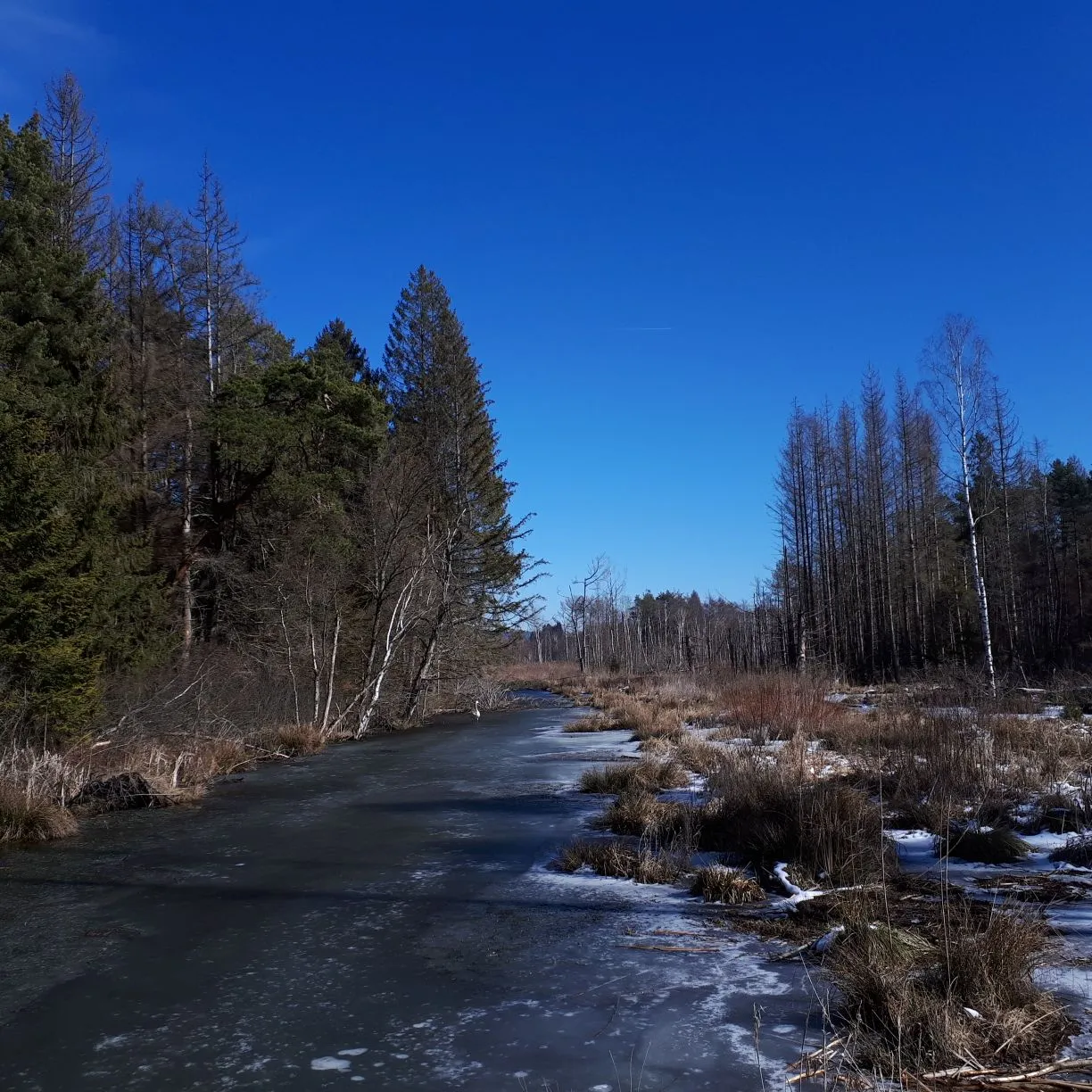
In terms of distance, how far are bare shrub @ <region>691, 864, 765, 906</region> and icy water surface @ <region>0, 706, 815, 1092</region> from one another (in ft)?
0.63

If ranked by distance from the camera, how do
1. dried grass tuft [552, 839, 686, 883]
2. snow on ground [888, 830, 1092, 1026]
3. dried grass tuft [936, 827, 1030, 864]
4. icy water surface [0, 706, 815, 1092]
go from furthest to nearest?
dried grass tuft [552, 839, 686, 883]
dried grass tuft [936, 827, 1030, 864]
snow on ground [888, 830, 1092, 1026]
icy water surface [0, 706, 815, 1092]

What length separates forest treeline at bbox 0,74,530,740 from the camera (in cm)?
1209

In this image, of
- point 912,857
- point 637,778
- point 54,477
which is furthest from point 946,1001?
point 54,477

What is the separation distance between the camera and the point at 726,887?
642cm

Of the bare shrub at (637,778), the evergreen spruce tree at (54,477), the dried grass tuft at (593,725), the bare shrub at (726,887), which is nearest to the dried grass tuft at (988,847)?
the bare shrub at (726,887)

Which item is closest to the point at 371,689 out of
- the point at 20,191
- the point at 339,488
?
the point at 339,488

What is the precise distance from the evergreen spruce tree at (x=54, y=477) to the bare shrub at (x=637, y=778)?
7.26m

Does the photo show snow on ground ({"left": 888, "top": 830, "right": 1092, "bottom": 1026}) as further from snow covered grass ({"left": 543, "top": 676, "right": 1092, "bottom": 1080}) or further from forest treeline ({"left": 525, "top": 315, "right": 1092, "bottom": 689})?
forest treeline ({"left": 525, "top": 315, "right": 1092, "bottom": 689})

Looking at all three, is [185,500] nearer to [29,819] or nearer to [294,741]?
[294,741]

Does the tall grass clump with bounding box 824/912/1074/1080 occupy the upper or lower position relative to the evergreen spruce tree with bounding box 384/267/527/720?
lower

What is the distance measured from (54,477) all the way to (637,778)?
911 cm

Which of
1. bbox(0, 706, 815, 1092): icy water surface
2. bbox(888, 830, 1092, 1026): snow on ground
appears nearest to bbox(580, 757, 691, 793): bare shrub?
bbox(0, 706, 815, 1092): icy water surface

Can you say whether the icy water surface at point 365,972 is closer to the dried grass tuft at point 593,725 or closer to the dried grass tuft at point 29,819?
the dried grass tuft at point 29,819

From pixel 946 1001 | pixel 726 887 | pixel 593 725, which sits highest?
pixel 946 1001
